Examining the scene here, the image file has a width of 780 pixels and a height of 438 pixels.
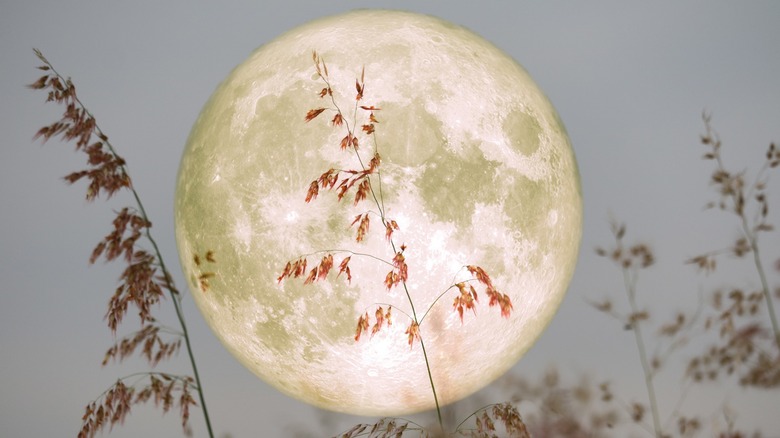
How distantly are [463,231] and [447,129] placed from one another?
58 centimetres

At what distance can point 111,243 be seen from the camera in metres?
2.79

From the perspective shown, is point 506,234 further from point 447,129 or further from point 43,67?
point 43,67

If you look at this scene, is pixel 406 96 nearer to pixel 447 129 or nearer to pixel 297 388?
pixel 447 129

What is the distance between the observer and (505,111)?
3750 millimetres

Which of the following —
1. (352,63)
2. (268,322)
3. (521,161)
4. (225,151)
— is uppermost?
(352,63)

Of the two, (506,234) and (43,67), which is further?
(506,234)

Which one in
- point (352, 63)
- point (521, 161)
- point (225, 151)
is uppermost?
point (352, 63)

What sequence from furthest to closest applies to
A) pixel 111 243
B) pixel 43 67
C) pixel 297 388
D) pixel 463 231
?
→ pixel 297 388 → pixel 463 231 → pixel 43 67 → pixel 111 243

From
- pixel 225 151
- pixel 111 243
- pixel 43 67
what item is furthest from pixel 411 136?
pixel 43 67

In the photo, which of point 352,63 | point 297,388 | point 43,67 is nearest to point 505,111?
point 352,63

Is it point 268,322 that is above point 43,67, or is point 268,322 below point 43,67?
below

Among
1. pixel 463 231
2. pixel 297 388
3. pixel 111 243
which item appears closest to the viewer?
pixel 111 243

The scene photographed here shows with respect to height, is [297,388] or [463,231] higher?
[463,231]

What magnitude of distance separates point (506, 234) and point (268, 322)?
149 centimetres
